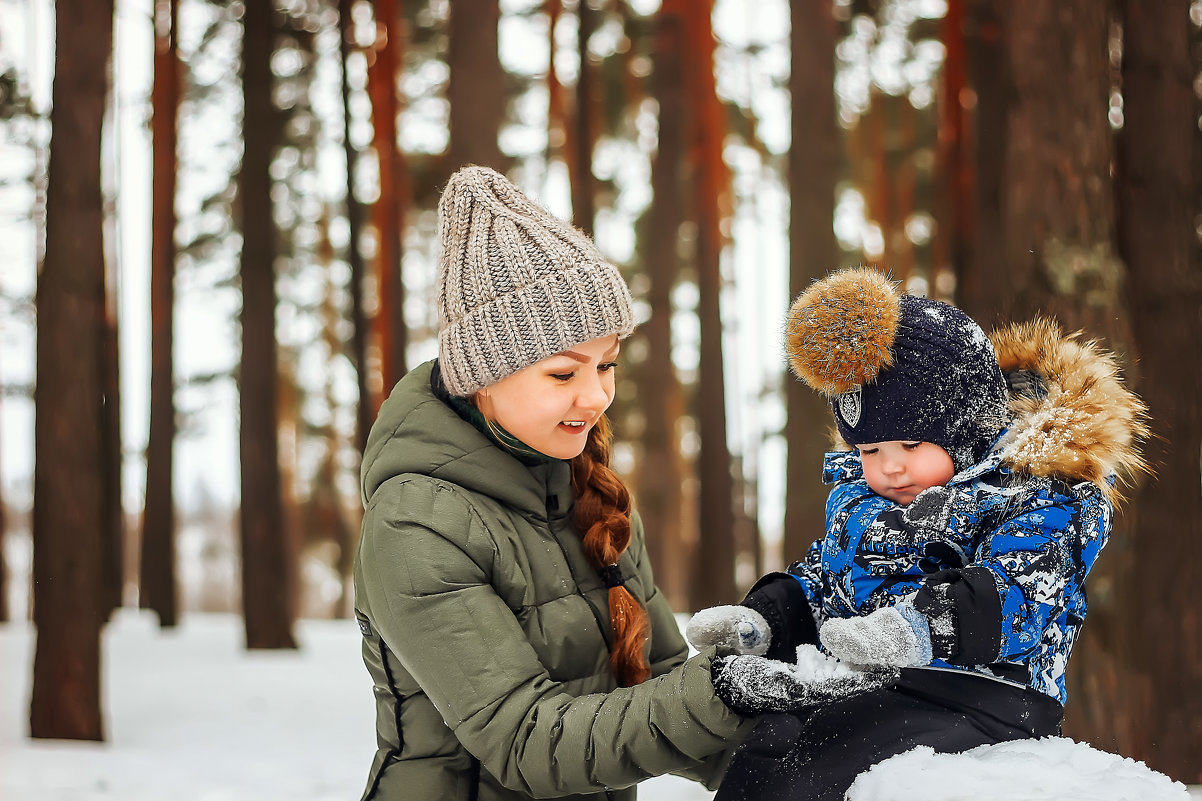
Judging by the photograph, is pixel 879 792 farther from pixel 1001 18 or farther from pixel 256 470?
→ pixel 256 470

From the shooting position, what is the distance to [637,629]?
230 cm

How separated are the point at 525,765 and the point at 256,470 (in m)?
8.65

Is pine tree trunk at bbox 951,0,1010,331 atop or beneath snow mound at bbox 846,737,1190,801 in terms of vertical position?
atop

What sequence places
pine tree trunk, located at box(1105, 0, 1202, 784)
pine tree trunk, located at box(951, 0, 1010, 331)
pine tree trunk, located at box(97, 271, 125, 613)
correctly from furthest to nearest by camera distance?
pine tree trunk, located at box(97, 271, 125, 613), pine tree trunk, located at box(951, 0, 1010, 331), pine tree trunk, located at box(1105, 0, 1202, 784)

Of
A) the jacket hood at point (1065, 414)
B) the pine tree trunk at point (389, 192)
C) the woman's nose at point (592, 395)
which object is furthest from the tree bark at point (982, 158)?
the pine tree trunk at point (389, 192)

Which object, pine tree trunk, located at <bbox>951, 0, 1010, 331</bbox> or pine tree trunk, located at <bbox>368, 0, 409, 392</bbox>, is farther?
pine tree trunk, located at <bbox>368, 0, 409, 392</bbox>

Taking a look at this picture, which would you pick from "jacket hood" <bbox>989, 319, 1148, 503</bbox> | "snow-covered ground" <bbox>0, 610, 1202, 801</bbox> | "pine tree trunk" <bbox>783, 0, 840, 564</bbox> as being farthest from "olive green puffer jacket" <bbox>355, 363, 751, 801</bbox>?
"pine tree trunk" <bbox>783, 0, 840, 564</bbox>

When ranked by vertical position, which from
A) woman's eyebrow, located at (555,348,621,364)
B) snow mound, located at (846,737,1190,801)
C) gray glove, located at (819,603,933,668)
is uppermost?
woman's eyebrow, located at (555,348,621,364)

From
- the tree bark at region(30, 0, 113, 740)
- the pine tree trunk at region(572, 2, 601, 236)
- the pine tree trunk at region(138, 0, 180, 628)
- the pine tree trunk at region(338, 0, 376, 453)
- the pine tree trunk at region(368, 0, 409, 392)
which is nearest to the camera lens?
the tree bark at region(30, 0, 113, 740)

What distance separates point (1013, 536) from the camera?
1.96 meters

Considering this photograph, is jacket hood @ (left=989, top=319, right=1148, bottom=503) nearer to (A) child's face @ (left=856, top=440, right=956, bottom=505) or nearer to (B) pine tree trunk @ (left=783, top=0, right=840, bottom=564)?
(A) child's face @ (left=856, top=440, right=956, bottom=505)

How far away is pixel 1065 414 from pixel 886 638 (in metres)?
0.70

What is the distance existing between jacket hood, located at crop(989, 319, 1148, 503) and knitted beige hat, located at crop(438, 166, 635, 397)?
0.89m

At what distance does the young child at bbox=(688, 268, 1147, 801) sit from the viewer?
186cm
